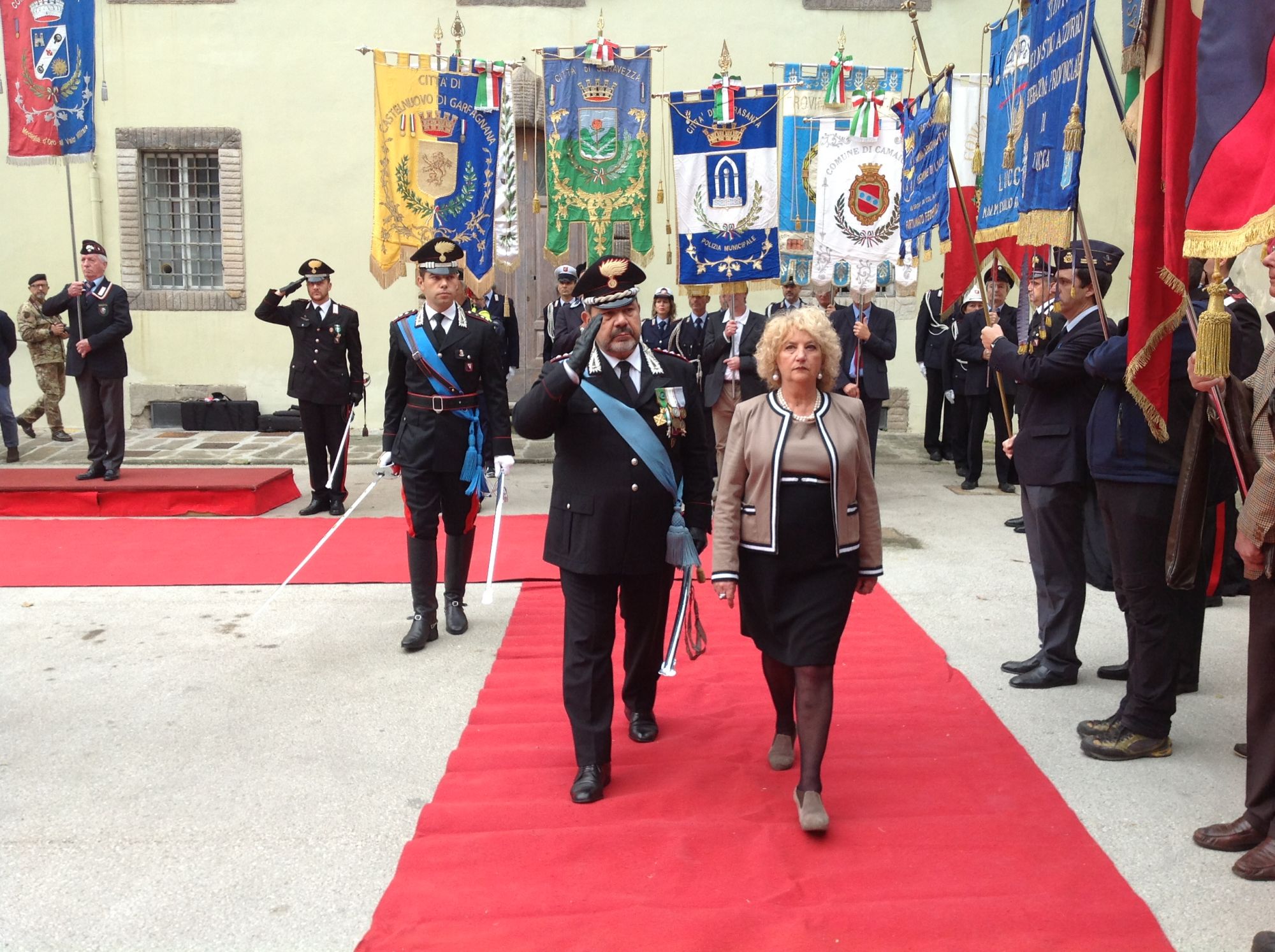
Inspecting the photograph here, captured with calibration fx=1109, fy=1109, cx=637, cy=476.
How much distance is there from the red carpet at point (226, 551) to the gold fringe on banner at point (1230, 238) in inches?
176

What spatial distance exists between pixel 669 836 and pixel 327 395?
6263 millimetres

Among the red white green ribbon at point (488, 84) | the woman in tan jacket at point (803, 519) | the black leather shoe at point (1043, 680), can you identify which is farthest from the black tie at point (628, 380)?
the red white green ribbon at point (488, 84)

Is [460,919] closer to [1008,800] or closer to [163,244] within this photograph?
[1008,800]

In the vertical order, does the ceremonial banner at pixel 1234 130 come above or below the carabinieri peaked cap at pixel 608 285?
above

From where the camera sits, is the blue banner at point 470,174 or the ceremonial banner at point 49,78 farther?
the blue banner at point 470,174

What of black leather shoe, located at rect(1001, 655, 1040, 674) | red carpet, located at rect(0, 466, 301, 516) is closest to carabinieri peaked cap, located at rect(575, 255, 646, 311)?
black leather shoe, located at rect(1001, 655, 1040, 674)

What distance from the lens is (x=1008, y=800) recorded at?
372cm

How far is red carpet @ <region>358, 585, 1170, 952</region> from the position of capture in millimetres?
2951

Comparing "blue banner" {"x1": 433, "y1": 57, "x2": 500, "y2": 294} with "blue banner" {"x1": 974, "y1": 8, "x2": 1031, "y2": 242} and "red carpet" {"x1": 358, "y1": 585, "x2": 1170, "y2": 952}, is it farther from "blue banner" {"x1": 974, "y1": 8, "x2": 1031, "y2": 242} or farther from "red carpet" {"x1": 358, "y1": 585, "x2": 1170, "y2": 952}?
"red carpet" {"x1": 358, "y1": 585, "x2": 1170, "y2": 952}

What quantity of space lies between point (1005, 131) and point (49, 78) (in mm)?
7299

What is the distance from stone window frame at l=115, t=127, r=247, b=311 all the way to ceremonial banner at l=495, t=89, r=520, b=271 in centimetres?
535

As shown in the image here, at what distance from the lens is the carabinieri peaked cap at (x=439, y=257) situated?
5.45 metres

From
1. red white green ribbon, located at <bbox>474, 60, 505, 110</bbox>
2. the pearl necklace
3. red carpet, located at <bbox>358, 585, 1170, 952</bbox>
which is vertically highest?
red white green ribbon, located at <bbox>474, 60, 505, 110</bbox>

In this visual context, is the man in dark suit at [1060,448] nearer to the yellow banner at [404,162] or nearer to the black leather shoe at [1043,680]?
the black leather shoe at [1043,680]
